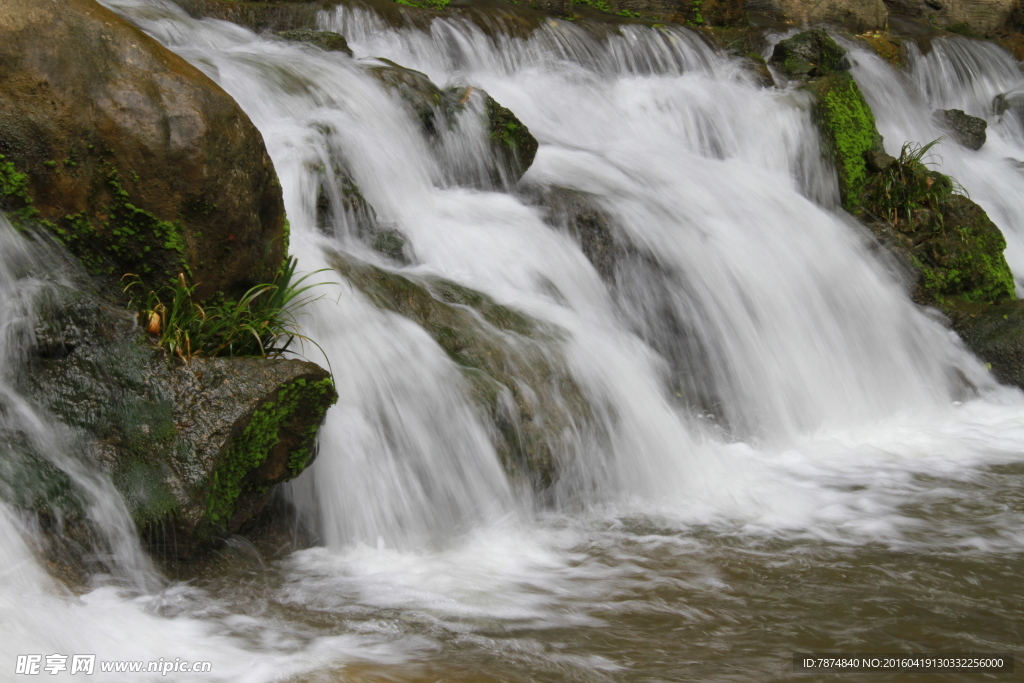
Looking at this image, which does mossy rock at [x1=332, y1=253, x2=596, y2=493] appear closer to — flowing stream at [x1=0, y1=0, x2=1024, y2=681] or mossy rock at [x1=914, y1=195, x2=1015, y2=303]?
flowing stream at [x1=0, y1=0, x2=1024, y2=681]

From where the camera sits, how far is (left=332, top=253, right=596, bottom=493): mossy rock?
188 inches

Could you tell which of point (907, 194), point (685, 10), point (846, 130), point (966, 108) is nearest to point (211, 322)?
point (907, 194)

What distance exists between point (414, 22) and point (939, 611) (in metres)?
7.15

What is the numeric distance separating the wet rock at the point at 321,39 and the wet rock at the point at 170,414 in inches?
166

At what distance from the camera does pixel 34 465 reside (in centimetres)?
356

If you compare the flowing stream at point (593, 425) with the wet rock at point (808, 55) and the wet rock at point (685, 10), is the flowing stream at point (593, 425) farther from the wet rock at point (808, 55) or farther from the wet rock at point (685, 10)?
the wet rock at point (685, 10)

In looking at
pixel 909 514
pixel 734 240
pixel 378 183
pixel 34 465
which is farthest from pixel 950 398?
pixel 34 465

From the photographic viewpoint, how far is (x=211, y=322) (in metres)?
4.14

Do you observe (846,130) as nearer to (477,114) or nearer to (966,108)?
(477,114)

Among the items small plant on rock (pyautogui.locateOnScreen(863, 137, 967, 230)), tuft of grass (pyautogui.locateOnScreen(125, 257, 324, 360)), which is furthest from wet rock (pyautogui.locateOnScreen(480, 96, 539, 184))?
small plant on rock (pyautogui.locateOnScreen(863, 137, 967, 230))

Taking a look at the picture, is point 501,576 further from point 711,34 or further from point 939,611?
point 711,34

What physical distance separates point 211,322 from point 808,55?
310 inches

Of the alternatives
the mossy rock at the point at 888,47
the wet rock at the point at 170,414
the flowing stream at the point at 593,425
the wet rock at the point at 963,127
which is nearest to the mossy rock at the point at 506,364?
the flowing stream at the point at 593,425

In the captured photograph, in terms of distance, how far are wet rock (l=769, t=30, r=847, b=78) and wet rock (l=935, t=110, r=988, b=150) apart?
2.36 m
